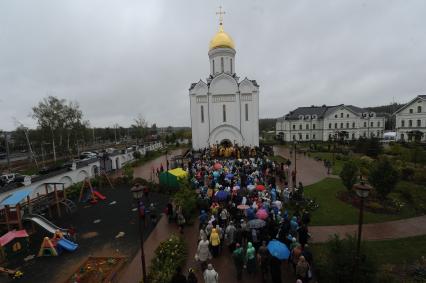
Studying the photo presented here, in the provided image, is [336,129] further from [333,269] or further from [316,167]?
[333,269]

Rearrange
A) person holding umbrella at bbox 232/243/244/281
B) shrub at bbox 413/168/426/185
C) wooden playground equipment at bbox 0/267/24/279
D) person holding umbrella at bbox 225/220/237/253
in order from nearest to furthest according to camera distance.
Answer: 1. person holding umbrella at bbox 232/243/244/281
2. wooden playground equipment at bbox 0/267/24/279
3. person holding umbrella at bbox 225/220/237/253
4. shrub at bbox 413/168/426/185

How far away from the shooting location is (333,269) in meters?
6.17

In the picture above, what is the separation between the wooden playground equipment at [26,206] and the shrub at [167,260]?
8543 millimetres

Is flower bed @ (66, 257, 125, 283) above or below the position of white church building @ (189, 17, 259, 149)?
below

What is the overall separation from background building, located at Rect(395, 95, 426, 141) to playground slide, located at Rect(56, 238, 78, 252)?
55.0m

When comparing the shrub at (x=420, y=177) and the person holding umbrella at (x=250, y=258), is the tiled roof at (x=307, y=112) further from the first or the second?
the person holding umbrella at (x=250, y=258)

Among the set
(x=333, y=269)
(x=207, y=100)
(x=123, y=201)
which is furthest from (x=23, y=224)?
(x=207, y=100)

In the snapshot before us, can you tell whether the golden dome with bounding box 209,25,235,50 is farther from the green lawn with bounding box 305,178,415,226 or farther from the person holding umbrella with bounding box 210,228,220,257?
the person holding umbrella with bounding box 210,228,220,257

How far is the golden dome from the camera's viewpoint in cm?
3822

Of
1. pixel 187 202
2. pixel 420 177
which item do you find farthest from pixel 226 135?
pixel 187 202

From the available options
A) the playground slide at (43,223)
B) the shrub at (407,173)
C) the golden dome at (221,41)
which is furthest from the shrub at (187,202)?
the golden dome at (221,41)

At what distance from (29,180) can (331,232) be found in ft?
64.6

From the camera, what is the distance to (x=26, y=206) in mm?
13719

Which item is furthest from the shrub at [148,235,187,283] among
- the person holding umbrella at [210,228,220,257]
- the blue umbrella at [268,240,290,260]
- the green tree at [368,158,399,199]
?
the green tree at [368,158,399,199]
